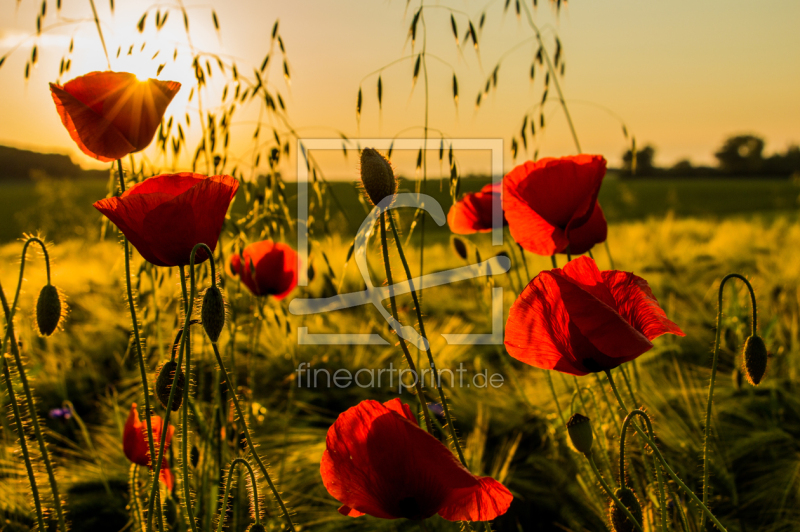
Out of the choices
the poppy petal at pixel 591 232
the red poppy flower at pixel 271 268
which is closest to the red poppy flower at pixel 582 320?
the poppy petal at pixel 591 232

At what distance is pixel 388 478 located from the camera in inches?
23.9

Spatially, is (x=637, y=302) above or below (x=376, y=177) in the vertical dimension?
below

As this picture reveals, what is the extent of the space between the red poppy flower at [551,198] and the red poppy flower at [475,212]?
329 millimetres

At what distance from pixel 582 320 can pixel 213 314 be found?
442mm

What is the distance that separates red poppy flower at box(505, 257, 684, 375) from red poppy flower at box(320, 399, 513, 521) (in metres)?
0.19

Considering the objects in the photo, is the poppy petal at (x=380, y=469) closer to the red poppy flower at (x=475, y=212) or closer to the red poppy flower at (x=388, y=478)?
the red poppy flower at (x=388, y=478)

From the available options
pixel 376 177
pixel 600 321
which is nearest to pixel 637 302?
pixel 600 321

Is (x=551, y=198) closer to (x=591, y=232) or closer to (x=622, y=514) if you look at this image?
(x=591, y=232)

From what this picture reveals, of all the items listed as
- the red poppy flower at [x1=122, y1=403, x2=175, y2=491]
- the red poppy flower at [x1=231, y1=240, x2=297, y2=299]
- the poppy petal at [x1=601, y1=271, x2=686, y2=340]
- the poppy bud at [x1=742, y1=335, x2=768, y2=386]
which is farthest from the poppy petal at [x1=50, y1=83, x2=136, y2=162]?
the poppy bud at [x1=742, y1=335, x2=768, y2=386]

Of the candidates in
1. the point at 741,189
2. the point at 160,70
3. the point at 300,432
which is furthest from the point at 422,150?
the point at 741,189

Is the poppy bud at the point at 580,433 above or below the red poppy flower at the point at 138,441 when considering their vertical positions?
above

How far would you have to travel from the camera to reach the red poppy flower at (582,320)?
648 mm

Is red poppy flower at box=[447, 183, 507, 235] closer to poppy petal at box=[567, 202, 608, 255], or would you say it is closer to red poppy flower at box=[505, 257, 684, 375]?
poppy petal at box=[567, 202, 608, 255]

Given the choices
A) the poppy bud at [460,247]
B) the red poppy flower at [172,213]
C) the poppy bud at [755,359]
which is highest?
the red poppy flower at [172,213]
